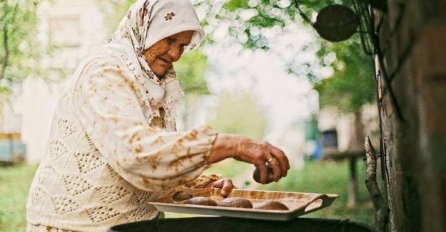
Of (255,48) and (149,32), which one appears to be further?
(255,48)

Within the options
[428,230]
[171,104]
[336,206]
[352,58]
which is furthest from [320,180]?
[428,230]

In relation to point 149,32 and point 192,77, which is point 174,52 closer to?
point 149,32

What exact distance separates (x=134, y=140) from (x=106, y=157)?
0.54 ft

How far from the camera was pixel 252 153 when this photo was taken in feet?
5.91

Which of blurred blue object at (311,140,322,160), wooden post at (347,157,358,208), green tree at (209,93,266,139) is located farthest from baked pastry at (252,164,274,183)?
green tree at (209,93,266,139)

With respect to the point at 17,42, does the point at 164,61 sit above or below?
below

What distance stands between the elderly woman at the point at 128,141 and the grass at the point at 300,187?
202 centimetres

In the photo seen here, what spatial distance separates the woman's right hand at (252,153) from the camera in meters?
1.80

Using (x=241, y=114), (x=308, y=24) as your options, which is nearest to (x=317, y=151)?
(x=241, y=114)

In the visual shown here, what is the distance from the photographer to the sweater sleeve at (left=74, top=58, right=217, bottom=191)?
1788mm

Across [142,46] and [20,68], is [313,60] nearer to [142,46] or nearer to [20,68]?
[20,68]

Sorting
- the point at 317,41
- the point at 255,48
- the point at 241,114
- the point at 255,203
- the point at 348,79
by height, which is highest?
the point at 241,114

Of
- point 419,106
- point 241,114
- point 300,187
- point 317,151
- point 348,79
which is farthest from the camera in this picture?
point 241,114

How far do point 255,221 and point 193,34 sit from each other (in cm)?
82
